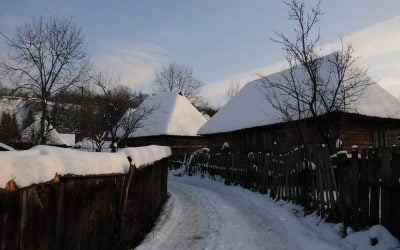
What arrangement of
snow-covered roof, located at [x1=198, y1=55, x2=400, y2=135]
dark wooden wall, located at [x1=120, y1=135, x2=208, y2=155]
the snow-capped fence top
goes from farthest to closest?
dark wooden wall, located at [x1=120, y1=135, x2=208, y2=155] → snow-covered roof, located at [x1=198, y1=55, x2=400, y2=135] → the snow-capped fence top

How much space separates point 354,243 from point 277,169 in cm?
601

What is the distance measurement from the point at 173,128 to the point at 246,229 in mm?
23765

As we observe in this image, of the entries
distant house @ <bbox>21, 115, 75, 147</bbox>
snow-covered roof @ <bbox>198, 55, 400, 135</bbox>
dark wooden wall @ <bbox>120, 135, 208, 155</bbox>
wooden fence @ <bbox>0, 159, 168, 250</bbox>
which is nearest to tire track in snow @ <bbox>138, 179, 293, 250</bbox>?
wooden fence @ <bbox>0, 159, 168, 250</bbox>

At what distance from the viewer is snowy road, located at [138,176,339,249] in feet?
22.9

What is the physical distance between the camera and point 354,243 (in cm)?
655

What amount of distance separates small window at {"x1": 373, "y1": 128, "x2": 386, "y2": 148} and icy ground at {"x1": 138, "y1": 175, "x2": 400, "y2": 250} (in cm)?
1003

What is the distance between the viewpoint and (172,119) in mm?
32719

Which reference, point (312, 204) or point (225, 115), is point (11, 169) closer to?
point (312, 204)

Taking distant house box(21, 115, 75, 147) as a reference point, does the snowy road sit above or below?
below

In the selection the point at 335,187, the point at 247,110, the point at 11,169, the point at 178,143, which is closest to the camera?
the point at 11,169

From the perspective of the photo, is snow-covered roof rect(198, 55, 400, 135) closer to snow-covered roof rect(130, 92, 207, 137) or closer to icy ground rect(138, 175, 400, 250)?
snow-covered roof rect(130, 92, 207, 137)

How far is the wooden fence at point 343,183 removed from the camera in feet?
20.3

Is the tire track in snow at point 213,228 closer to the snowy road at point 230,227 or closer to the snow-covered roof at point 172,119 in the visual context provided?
the snowy road at point 230,227

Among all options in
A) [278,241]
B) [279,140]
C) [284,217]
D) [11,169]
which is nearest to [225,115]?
[279,140]
